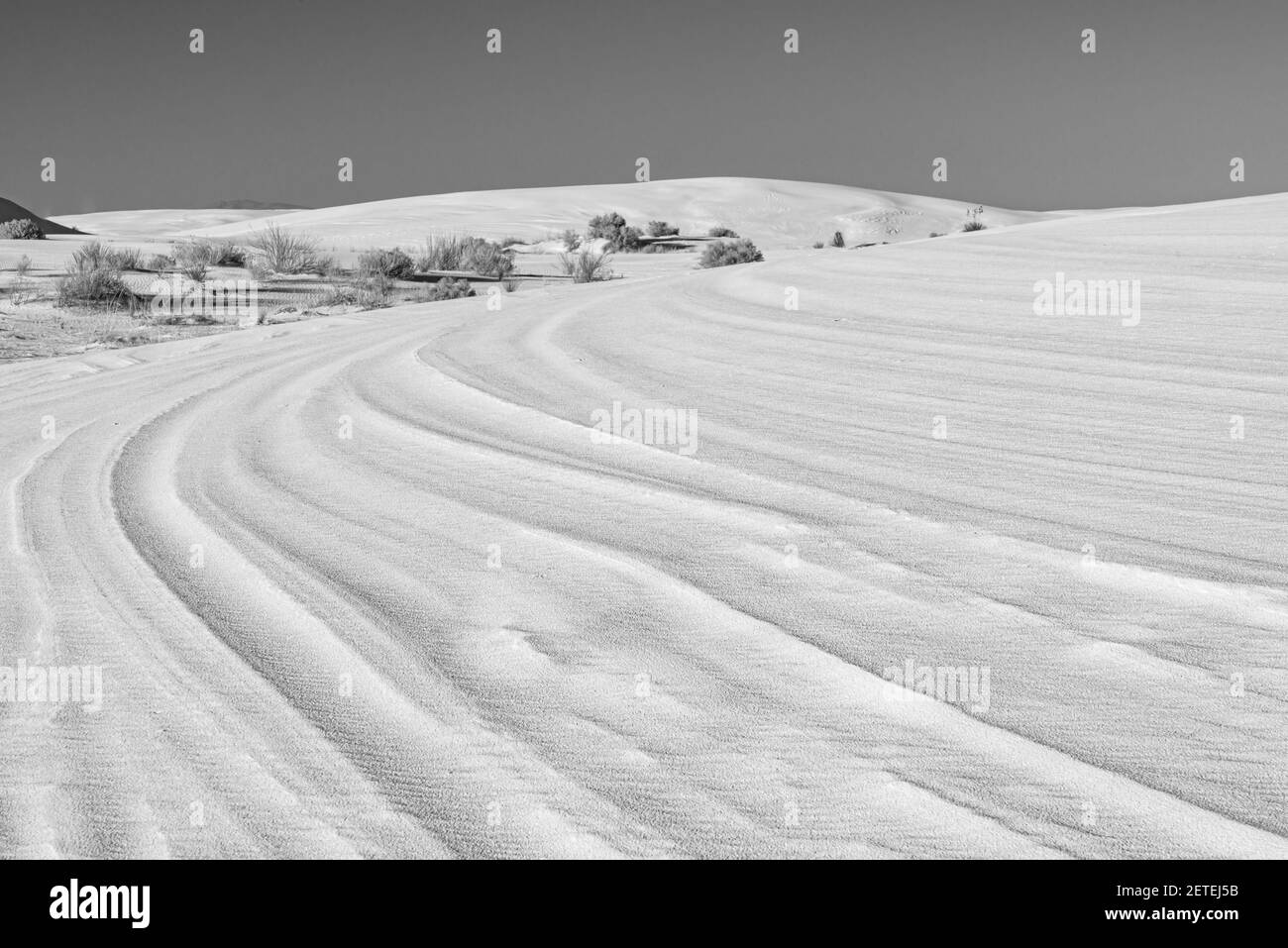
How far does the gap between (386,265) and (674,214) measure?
92.9ft

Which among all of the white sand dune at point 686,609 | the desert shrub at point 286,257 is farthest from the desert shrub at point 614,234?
the white sand dune at point 686,609

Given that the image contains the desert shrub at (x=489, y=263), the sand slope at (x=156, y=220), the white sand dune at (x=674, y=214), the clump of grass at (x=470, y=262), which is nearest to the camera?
the desert shrub at (x=489, y=263)

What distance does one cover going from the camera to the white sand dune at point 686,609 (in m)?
2.15

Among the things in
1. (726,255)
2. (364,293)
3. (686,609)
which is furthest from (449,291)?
(686,609)

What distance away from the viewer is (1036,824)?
80.2 inches

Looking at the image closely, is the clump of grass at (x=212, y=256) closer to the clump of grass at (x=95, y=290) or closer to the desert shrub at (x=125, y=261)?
the desert shrub at (x=125, y=261)

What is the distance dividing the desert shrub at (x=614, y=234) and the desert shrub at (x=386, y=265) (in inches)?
341

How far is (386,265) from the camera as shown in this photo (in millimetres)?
14555

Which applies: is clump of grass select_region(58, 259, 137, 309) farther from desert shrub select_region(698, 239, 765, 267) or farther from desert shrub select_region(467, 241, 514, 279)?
desert shrub select_region(698, 239, 765, 267)

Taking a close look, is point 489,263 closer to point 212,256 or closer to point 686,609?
point 212,256

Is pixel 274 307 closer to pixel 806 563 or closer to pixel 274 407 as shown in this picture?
pixel 274 407

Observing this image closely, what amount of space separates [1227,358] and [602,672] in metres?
4.05

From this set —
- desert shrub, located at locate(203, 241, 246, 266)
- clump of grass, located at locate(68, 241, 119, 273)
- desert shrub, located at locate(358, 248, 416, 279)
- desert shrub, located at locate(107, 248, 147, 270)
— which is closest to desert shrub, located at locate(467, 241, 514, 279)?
desert shrub, located at locate(358, 248, 416, 279)
